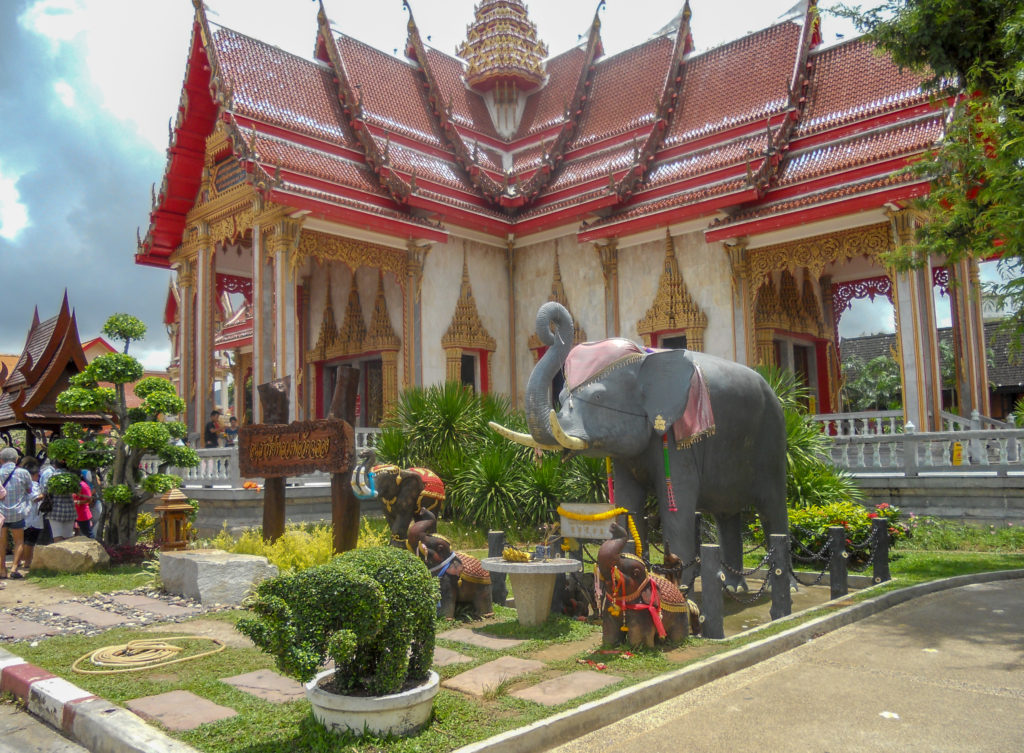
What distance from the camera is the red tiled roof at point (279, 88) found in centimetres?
1504

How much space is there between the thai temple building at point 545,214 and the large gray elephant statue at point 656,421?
22.6ft

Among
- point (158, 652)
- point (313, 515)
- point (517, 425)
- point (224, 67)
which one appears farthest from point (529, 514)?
point (224, 67)

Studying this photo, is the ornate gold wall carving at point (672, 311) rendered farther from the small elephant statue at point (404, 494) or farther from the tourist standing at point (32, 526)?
the tourist standing at point (32, 526)

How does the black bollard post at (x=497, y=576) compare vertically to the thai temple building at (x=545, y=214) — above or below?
below

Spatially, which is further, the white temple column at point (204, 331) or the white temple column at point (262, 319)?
the white temple column at point (204, 331)

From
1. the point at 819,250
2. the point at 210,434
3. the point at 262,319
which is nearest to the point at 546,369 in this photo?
the point at 262,319

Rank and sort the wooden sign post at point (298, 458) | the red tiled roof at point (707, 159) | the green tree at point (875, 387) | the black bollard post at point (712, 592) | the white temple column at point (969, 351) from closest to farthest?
the black bollard post at point (712, 592), the wooden sign post at point (298, 458), the white temple column at point (969, 351), the red tiled roof at point (707, 159), the green tree at point (875, 387)

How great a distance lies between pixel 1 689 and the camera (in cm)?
504

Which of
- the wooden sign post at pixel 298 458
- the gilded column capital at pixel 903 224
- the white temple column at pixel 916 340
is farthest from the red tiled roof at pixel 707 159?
the wooden sign post at pixel 298 458

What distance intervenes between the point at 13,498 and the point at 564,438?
681 cm

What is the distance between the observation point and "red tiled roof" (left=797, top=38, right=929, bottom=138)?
14430mm

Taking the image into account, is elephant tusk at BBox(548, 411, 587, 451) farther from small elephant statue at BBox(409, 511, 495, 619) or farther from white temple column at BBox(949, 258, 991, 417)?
white temple column at BBox(949, 258, 991, 417)

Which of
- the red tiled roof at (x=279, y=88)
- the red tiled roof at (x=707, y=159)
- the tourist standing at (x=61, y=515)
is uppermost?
the red tiled roof at (x=279, y=88)

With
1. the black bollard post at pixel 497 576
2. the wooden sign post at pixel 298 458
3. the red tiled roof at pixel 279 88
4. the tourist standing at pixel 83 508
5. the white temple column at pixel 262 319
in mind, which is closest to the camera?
the black bollard post at pixel 497 576
